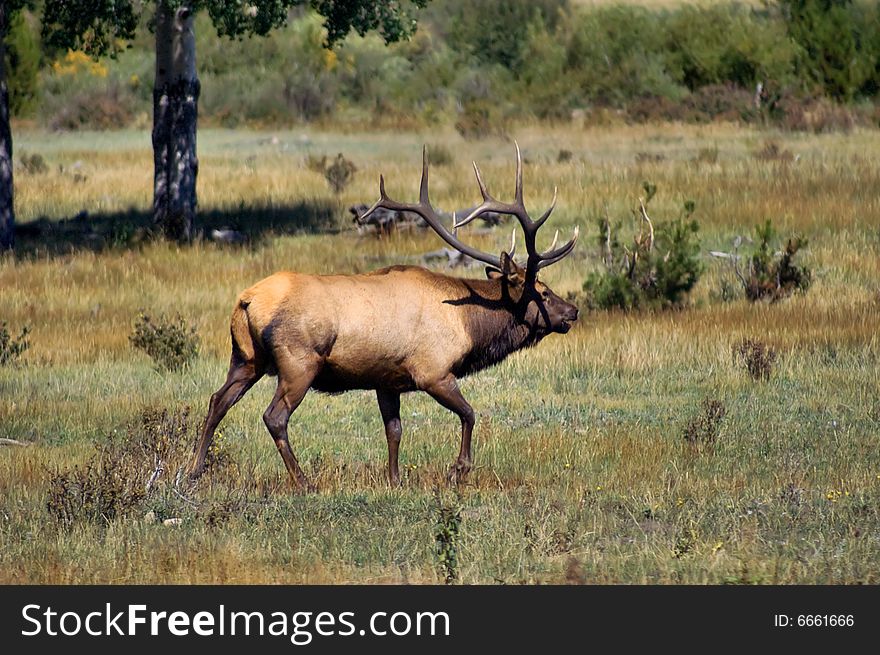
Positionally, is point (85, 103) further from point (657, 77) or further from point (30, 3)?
point (30, 3)

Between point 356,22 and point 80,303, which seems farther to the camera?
point 356,22

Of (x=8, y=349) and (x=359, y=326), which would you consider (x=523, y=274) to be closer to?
(x=359, y=326)

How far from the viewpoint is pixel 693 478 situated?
9.80 m

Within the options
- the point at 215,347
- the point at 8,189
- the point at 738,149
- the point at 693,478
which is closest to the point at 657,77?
the point at 738,149

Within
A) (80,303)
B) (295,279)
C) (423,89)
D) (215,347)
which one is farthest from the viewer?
(423,89)

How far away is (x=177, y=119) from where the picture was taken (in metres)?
22.3

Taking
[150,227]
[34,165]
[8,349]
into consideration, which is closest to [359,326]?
[8,349]

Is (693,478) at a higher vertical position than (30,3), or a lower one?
lower

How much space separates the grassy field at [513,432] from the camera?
7879mm

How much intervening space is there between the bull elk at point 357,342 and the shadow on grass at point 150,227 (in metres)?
11.8

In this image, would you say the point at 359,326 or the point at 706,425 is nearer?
the point at 359,326

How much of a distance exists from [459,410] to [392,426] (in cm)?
46

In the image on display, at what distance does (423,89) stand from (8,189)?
109ft

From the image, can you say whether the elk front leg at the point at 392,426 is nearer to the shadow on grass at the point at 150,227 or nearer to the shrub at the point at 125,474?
the shrub at the point at 125,474
